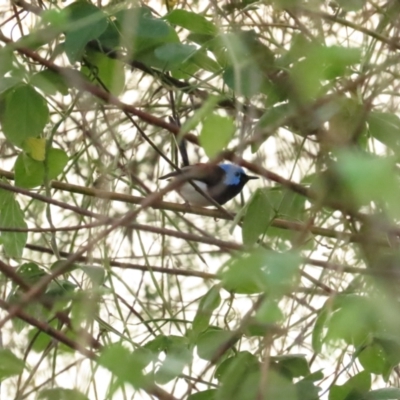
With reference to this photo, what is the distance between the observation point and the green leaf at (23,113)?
1.54m

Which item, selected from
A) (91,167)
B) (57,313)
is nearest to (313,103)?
(57,313)

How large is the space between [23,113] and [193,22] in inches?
16.7

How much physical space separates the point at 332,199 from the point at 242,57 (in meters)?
0.33

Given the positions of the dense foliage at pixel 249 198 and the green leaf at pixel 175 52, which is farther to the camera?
the green leaf at pixel 175 52

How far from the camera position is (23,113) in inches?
61.7

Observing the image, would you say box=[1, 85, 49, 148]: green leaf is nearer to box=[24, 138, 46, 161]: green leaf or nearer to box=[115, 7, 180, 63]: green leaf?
box=[24, 138, 46, 161]: green leaf

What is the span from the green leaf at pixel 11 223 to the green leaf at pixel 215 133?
1087 millimetres

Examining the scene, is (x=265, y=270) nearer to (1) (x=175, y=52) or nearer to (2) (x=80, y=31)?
(1) (x=175, y=52)

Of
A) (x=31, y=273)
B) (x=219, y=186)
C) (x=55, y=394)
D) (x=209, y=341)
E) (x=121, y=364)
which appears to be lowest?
(x=121, y=364)

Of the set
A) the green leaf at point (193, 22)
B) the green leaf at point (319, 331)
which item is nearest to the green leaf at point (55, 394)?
the green leaf at point (319, 331)

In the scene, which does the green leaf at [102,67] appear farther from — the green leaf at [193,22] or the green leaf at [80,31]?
the green leaf at [193,22]

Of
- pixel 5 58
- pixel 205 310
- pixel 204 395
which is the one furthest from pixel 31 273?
pixel 5 58

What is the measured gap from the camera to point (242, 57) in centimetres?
113

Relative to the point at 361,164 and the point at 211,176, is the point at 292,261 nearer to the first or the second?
the point at 361,164
